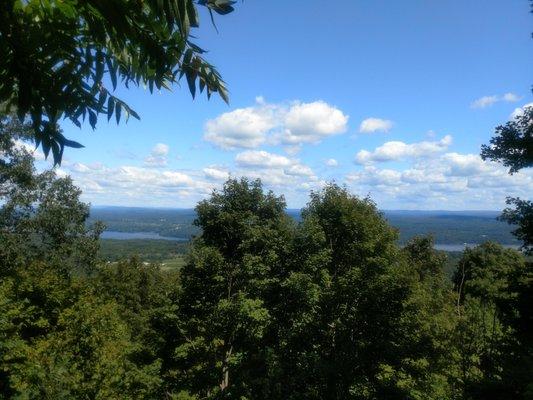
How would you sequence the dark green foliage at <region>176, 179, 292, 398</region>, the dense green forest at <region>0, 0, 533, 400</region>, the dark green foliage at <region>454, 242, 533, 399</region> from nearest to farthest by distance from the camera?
the dark green foliage at <region>454, 242, 533, 399</region>, the dense green forest at <region>0, 0, 533, 400</region>, the dark green foliage at <region>176, 179, 292, 398</region>

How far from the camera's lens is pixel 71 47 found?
200cm

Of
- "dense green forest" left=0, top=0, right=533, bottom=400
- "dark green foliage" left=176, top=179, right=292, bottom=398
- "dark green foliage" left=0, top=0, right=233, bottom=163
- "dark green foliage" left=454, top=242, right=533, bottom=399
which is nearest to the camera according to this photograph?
"dark green foliage" left=0, top=0, right=233, bottom=163

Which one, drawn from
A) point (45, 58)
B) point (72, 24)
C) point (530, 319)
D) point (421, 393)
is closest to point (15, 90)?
point (45, 58)

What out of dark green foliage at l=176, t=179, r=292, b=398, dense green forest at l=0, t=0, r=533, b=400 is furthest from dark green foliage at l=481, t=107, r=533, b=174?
dark green foliage at l=176, t=179, r=292, b=398

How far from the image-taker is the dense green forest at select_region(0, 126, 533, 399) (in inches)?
502

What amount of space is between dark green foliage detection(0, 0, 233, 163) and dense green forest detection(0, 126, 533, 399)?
9362mm

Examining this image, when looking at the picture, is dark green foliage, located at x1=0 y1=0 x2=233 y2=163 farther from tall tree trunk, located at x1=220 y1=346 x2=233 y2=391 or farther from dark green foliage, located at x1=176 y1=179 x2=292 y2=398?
tall tree trunk, located at x1=220 y1=346 x2=233 y2=391

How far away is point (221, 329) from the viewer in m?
18.5

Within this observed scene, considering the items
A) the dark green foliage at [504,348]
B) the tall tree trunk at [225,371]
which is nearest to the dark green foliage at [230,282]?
the tall tree trunk at [225,371]

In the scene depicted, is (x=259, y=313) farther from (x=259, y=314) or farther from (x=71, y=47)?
(x=71, y=47)

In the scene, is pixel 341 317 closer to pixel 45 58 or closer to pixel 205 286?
pixel 205 286

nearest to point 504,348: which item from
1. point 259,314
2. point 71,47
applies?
point 259,314

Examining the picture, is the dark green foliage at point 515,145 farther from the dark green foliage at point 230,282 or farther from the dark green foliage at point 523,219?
the dark green foliage at point 230,282

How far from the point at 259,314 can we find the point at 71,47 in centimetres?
1551
